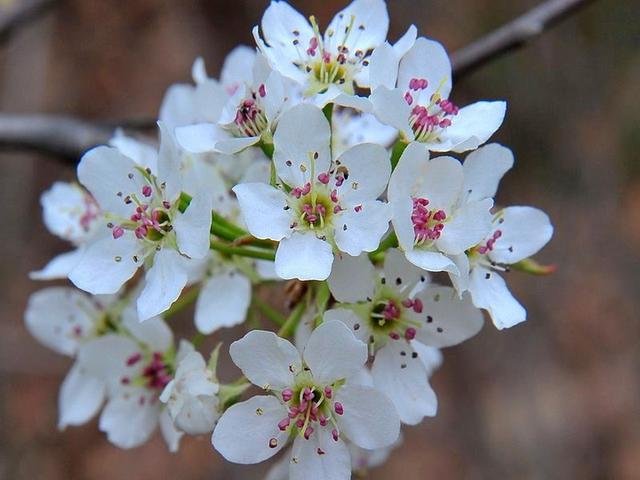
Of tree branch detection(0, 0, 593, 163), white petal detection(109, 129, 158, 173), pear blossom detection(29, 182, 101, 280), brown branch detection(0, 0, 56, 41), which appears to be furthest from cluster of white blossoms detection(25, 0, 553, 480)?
brown branch detection(0, 0, 56, 41)

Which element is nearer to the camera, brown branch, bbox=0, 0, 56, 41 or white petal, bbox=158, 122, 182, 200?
white petal, bbox=158, 122, 182, 200

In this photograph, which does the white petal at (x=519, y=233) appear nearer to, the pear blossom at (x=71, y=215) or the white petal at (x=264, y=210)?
the white petal at (x=264, y=210)

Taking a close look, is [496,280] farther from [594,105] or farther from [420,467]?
[594,105]

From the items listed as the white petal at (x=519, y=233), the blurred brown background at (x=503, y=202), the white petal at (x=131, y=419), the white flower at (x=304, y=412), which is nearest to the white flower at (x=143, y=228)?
the white flower at (x=304, y=412)

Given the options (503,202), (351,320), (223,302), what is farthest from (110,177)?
(503,202)

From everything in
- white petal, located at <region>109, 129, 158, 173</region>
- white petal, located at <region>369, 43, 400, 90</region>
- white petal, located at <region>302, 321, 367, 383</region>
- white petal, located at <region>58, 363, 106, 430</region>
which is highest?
white petal, located at <region>109, 129, 158, 173</region>

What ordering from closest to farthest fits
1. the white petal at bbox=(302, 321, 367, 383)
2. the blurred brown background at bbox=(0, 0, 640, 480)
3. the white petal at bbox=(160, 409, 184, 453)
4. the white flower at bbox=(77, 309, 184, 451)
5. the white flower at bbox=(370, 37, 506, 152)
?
the white petal at bbox=(302, 321, 367, 383) < the white flower at bbox=(370, 37, 506, 152) < the white petal at bbox=(160, 409, 184, 453) < the white flower at bbox=(77, 309, 184, 451) < the blurred brown background at bbox=(0, 0, 640, 480)

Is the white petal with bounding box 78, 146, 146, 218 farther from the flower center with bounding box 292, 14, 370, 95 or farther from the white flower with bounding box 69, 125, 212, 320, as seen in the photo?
the flower center with bounding box 292, 14, 370, 95
